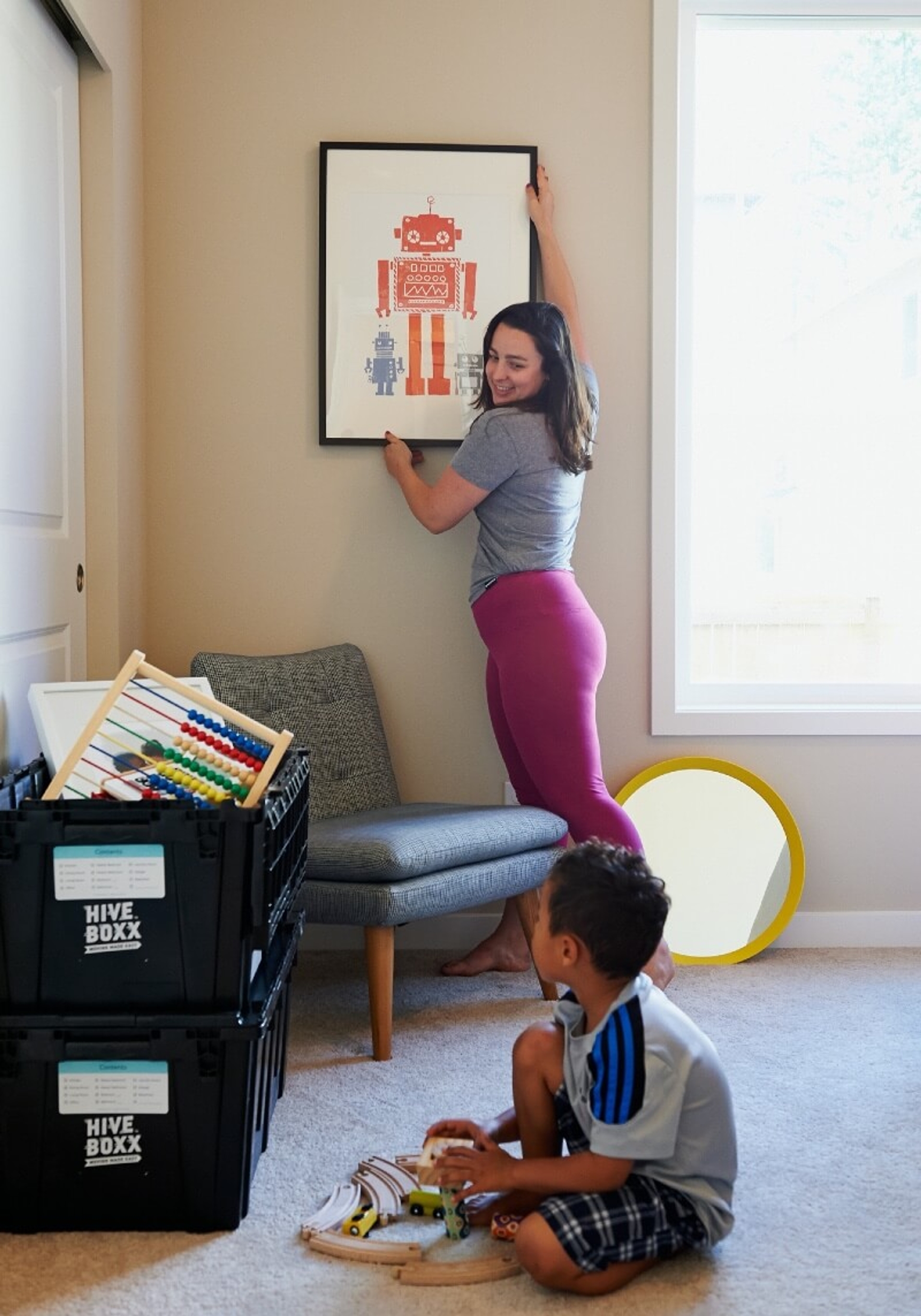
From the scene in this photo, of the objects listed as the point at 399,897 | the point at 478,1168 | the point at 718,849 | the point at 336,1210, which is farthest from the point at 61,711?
the point at 718,849

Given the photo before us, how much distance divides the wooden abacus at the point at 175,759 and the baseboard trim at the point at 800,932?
1.42 metres

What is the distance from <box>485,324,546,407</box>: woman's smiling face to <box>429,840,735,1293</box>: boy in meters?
1.53

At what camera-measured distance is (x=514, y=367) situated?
311 centimetres

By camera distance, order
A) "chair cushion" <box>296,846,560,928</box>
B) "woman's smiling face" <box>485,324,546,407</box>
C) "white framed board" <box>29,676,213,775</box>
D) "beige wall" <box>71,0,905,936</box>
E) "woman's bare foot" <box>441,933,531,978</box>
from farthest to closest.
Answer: "beige wall" <box>71,0,905,936</box>, "woman's bare foot" <box>441,933,531,978</box>, "woman's smiling face" <box>485,324,546,407</box>, "chair cushion" <box>296,846,560,928</box>, "white framed board" <box>29,676,213,775</box>

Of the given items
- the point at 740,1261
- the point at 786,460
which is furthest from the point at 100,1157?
the point at 786,460

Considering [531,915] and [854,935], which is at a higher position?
[531,915]

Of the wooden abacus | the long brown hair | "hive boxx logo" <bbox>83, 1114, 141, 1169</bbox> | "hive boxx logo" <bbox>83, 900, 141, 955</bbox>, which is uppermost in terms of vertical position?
the long brown hair

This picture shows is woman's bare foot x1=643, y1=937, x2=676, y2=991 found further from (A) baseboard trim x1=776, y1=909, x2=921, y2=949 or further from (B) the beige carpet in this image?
(A) baseboard trim x1=776, y1=909, x2=921, y2=949

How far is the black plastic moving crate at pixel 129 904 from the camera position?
1.84m

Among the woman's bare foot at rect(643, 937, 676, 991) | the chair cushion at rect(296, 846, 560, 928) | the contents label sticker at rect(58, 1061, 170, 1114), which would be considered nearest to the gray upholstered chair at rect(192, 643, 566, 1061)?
the chair cushion at rect(296, 846, 560, 928)

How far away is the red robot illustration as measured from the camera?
3391mm

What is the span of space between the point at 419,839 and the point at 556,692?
1.62 ft

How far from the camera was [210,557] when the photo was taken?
3.43 meters

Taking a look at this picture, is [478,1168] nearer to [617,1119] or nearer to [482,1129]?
[482,1129]
